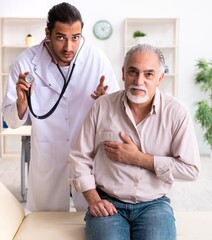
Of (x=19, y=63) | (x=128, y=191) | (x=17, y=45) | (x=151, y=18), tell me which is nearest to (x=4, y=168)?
(x=17, y=45)

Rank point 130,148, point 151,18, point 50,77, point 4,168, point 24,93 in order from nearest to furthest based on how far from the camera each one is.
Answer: point 130,148
point 24,93
point 50,77
point 4,168
point 151,18

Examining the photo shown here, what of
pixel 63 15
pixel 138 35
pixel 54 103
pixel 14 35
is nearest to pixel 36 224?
pixel 54 103

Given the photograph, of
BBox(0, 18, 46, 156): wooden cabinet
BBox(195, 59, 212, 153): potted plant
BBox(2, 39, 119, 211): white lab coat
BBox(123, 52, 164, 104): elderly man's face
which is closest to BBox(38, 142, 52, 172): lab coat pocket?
BBox(2, 39, 119, 211): white lab coat

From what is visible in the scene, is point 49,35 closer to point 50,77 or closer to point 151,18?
point 50,77

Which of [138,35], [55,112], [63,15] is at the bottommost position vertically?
[55,112]

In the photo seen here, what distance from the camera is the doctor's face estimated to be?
1.75 m

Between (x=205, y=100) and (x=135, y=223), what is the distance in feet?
13.7

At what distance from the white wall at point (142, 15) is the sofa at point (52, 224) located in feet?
12.6

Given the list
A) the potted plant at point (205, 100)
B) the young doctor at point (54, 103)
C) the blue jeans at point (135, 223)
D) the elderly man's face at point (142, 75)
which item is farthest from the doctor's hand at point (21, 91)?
the potted plant at point (205, 100)

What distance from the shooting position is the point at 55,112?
1960mm

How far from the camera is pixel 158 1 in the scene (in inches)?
215

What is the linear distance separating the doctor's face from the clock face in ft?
12.1

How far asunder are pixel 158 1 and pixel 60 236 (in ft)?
14.4

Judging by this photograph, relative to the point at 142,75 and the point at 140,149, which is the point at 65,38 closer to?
the point at 142,75
